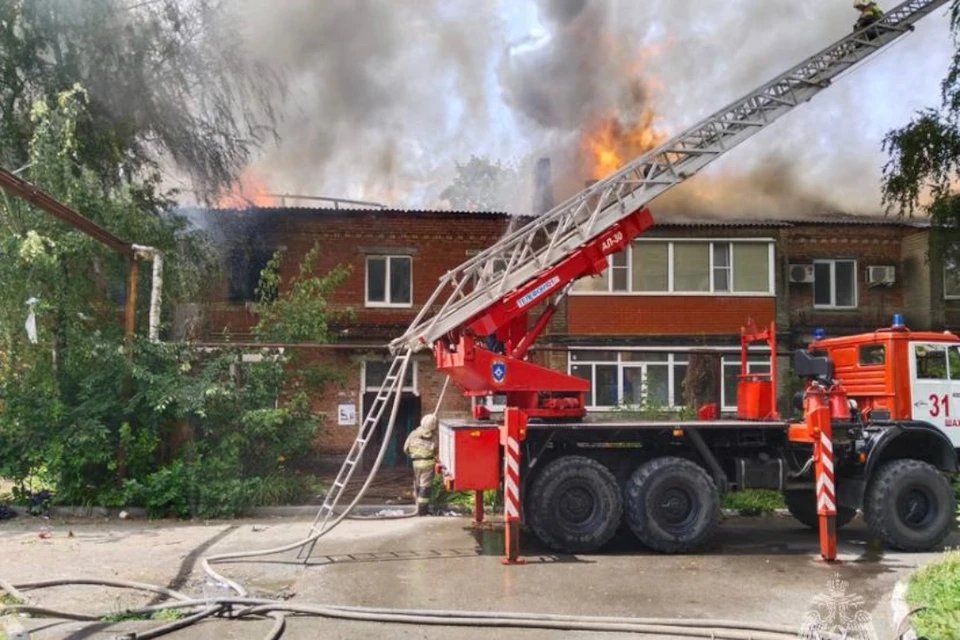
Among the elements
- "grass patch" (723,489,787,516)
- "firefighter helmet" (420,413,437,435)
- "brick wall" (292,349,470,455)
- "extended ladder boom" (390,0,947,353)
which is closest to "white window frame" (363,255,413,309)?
"brick wall" (292,349,470,455)

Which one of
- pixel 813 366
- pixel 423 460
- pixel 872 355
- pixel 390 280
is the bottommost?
pixel 423 460

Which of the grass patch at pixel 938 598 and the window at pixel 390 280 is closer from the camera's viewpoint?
the grass patch at pixel 938 598

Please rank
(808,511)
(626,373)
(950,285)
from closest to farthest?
(808,511), (626,373), (950,285)

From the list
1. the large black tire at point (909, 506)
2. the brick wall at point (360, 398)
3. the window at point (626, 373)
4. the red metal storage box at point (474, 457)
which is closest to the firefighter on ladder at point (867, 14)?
the large black tire at point (909, 506)

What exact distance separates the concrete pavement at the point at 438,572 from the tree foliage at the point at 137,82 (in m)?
6.39

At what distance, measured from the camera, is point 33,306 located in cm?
1175

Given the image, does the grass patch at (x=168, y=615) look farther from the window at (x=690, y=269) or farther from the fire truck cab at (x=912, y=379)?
the window at (x=690, y=269)

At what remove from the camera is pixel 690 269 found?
19.4 meters

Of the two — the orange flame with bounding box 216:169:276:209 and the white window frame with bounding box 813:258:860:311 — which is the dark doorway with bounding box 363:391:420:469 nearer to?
the orange flame with bounding box 216:169:276:209

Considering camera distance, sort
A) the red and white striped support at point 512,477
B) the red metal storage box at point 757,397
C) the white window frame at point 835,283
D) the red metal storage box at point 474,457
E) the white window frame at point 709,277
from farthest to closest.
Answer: the white window frame at point 835,283, the white window frame at point 709,277, the red metal storage box at point 757,397, the red metal storage box at point 474,457, the red and white striped support at point 512,477

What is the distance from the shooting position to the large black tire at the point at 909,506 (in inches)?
373

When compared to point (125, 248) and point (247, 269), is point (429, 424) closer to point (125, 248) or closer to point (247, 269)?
point (125, 248)

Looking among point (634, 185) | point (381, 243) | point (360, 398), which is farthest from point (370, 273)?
point (634, 185)

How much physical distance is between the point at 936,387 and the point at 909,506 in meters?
1.50
